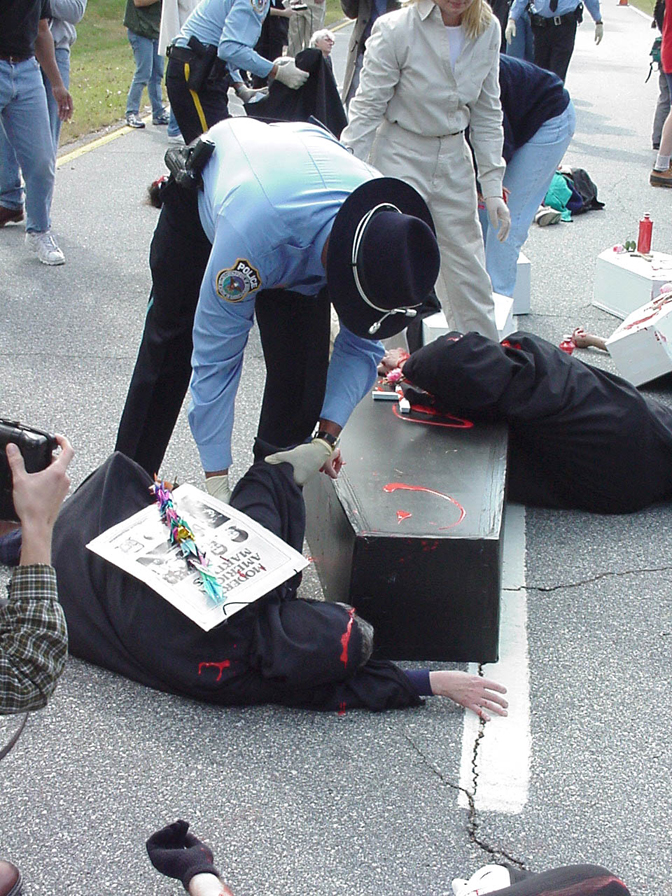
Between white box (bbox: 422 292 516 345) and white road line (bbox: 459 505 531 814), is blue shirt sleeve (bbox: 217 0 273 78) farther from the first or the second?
white road line (bbox: 459 505 531 814)

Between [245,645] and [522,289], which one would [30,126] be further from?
[245,645]

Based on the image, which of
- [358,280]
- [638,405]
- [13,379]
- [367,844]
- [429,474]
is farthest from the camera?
[13,379]

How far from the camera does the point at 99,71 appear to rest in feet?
41.8

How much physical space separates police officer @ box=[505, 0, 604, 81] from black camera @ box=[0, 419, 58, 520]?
25.7 ft

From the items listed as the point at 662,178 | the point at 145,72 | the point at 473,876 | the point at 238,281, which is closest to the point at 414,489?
the point at 238,281

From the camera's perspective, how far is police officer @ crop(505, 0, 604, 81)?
848 centimetres

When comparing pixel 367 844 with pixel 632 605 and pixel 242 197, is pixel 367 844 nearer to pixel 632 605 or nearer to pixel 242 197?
pixel 632 605

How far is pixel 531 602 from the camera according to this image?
9.95 ft

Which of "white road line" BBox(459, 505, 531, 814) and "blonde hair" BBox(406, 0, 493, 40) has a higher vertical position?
"blonde hair" BBox(406, 0, 493, 40)

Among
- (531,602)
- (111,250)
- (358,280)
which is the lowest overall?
(111,250)

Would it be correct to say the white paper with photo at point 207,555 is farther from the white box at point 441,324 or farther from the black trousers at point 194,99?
the black trousers at point 194,99

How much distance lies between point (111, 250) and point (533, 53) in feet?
15.2

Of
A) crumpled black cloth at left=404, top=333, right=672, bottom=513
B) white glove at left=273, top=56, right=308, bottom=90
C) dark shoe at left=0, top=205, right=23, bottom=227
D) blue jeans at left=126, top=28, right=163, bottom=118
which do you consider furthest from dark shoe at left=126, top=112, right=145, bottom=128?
crumpled black cloth at left=404, top=333, right=672, bottom=513

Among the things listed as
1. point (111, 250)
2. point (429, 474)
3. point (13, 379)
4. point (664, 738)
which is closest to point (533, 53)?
point (111, 250)
